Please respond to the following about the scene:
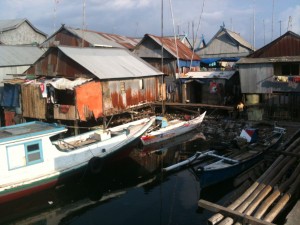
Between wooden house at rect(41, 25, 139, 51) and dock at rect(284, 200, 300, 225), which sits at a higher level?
wooden house at rect(41, 25, 139, 51)

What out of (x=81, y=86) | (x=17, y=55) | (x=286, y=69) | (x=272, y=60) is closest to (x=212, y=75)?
(x=272, y=60)

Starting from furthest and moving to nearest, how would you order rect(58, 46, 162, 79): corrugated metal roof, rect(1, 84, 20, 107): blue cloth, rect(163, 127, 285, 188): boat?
rect(1, 84, 20, 107): blue cloth
rect(58, 46, 162, 79): corrugated metal roof
rect(163, 127, 285, 188): boat

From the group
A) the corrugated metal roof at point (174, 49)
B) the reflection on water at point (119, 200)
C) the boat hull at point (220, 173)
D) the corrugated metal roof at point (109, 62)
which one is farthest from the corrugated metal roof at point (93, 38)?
the boat hull at point (220, 173)

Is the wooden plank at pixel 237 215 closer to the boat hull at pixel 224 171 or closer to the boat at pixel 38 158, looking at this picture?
the boat hull at pixel 224 171

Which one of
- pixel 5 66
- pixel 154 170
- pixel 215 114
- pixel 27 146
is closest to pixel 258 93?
pixel 215 114

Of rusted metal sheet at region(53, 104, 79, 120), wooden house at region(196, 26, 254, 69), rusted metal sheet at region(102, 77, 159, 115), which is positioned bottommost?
rusted metal sheet at region(53, 104, 79, 120)

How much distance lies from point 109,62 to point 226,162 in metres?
12.4

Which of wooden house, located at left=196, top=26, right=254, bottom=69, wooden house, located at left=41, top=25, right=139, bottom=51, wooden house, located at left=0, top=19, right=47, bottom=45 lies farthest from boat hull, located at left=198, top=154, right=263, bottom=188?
wooden house, located at left=0, top=19, right=47, bottom=45

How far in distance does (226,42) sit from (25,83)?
24023 mm

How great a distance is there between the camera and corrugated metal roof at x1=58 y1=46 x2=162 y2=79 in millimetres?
21234

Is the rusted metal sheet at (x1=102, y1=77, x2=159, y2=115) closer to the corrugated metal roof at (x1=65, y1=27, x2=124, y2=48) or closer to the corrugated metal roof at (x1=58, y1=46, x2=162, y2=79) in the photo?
the corrugated metal roof at (x1=58, y1=46, x2=162, y2=79)

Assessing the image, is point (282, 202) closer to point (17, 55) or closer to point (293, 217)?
point (293, 217)

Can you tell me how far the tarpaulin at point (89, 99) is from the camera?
64.7 ft

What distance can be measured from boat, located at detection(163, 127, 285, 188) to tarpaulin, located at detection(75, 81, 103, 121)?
23.9 feet
